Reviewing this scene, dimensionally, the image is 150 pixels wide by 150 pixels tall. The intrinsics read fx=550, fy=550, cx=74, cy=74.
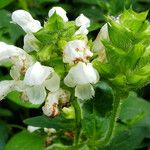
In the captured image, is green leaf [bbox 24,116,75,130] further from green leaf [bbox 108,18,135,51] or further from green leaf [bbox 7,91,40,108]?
green leaf [bbox 108,18,135,51]

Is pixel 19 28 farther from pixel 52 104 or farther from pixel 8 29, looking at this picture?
pixel 52 104

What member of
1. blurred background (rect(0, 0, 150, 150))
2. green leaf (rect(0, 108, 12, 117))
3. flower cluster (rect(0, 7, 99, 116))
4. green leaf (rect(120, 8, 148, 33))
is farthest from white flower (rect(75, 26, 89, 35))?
green leaf (rect(0, 108, 12, 117))

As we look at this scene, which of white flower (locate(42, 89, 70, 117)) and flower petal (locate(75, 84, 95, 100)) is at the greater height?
flower petal (locate(75, 84, 95, 100))

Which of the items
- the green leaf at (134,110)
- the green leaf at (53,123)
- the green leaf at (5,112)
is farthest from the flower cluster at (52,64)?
the green leaf at (5,112)

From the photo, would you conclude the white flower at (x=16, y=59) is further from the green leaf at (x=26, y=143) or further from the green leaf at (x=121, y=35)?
the green leaf at (x=26, y=143)

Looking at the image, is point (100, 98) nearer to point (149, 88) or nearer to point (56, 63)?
point (56, 63)

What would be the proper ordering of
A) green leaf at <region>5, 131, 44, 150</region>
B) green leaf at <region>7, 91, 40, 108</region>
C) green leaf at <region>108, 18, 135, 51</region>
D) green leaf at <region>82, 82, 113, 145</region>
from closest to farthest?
green leaf at <region>108, 18, 135, 51</region>
green leaf at <region>82, 82, 113, 145</region>
green leaf at <region>5, 131, 44, 150</region>
green leaf at <region>7, 91, 40, 108</region>

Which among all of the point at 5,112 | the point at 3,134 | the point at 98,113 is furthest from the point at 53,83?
the point at 5,112

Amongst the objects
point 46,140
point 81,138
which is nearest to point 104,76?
point 81,138

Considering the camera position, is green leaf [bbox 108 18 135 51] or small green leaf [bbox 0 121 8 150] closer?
green leaf [bbox 108 18 135 51]
